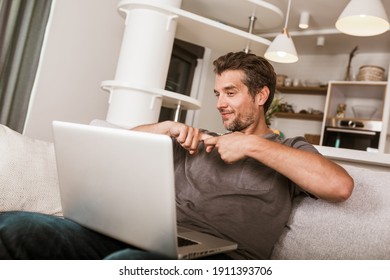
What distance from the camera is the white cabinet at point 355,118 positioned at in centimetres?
448

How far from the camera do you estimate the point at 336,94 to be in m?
5.06

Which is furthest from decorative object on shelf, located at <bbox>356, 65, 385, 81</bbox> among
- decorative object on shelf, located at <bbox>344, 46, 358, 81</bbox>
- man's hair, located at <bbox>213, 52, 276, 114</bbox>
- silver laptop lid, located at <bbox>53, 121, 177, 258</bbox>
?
silver laptop lid, located at <bbox>53, 121, 177, 258</bbox>

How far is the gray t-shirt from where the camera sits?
46.4 inches

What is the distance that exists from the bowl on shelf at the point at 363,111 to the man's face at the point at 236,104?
3.80 m

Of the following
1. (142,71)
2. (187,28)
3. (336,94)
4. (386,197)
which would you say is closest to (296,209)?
(386,197)

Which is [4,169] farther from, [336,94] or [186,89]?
[336,94]

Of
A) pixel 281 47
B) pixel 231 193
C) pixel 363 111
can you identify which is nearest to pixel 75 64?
pixel 281 47

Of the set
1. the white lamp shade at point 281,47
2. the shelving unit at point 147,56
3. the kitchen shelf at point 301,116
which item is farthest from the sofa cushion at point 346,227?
the kitchen shelf at point 301,116

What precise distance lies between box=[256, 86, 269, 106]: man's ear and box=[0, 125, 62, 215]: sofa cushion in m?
0.89

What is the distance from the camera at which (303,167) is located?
3.71 feet

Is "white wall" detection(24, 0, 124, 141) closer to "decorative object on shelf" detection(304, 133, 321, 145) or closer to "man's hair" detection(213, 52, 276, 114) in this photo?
"man's hair" detection(213, 52, 276, 114)

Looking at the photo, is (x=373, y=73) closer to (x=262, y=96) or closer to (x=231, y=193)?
(x=262, y=96)

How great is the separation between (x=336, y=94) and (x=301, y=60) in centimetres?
95

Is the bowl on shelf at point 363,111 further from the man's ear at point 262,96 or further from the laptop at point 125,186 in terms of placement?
the laptop at point 125,186
